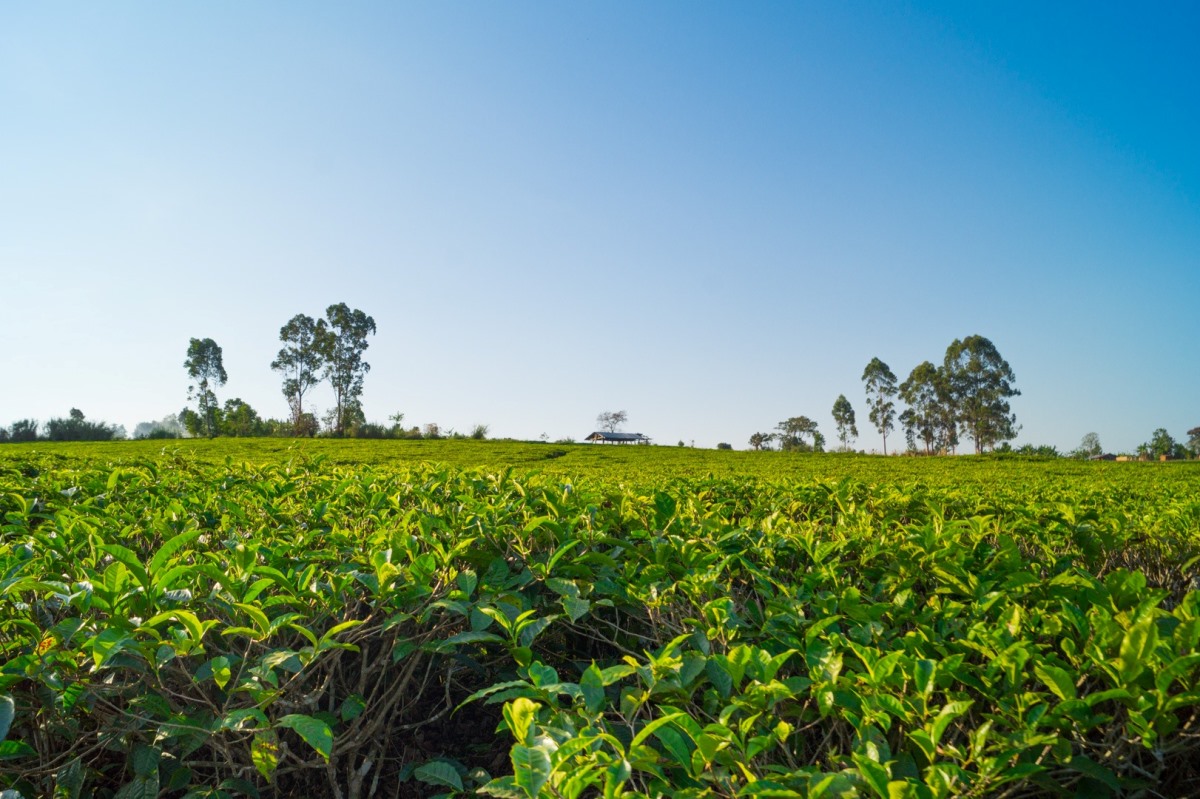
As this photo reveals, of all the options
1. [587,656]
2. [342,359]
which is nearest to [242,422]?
[342,359]

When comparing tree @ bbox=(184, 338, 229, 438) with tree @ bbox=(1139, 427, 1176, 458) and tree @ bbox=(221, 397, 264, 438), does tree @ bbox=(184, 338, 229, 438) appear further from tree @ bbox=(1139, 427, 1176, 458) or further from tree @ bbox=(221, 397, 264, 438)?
tree @ bbox=(1139, 427, 1176, 458)

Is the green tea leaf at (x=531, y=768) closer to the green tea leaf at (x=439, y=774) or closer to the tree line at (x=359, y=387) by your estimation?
the green tea leaf at (x=439, y=774)

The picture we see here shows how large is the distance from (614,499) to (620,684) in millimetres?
1330

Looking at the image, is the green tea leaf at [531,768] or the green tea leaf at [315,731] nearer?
the green tea leaf at [531,768]

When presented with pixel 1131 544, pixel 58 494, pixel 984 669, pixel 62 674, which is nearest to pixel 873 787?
pixel 984 669

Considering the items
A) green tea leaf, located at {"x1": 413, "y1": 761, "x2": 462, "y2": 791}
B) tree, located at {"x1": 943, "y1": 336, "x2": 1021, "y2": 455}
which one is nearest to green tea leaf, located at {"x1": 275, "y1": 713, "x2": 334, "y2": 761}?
green tea leaf, located at {"x1": 413, "y1": 761, "x2": 462, "y2": 791}

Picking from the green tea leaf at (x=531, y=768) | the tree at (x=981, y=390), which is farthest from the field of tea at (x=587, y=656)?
the tree at (x=981, y=390)

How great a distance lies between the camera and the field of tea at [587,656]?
1.23 metres

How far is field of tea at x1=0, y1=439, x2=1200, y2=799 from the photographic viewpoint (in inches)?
48.4

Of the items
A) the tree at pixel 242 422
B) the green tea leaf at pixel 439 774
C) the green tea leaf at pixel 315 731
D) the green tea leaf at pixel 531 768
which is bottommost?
the green tea leaf at pixel 439 774

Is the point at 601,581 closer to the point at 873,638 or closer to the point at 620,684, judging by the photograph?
the point at 620,684

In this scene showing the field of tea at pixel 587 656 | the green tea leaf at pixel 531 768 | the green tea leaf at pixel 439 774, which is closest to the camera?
the green tea leaf at pixel 531 768

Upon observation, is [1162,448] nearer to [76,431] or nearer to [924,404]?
[924,404]

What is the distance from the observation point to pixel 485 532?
224 centimetres
